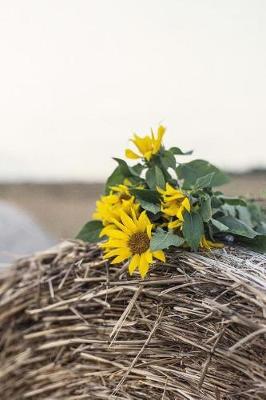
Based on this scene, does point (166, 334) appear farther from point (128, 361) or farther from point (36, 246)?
point (36, 246)

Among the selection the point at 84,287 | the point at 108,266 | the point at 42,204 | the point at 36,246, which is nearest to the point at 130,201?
the point at 108,266

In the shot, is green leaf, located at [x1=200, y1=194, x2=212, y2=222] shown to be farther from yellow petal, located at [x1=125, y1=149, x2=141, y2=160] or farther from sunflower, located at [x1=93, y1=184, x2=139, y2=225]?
yellow petal, located at [x1=125, y1=149, x2=141, y2=160]

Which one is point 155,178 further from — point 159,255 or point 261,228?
point 261,228

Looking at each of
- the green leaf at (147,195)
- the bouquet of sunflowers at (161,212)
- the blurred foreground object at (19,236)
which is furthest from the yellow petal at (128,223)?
the blurred foreground object at (19,236)

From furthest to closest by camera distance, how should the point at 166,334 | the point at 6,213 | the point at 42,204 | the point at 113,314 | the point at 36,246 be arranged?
the point at 42,204 < the point at 6,213 < the point at 36,246 < the point at 113,314 < the point at 166,334

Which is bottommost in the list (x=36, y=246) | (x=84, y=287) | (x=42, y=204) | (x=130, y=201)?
(x=42, y=204)

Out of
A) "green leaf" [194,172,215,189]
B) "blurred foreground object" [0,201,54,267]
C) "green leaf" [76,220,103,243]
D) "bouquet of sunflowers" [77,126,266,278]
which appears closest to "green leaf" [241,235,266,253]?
"bouquet of sunflowers" [77,126,266,278]

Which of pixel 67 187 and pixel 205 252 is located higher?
pixel 205 252

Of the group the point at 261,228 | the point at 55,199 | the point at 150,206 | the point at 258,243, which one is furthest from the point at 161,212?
the point at 55,199
